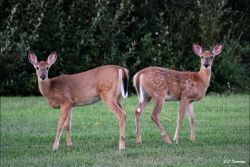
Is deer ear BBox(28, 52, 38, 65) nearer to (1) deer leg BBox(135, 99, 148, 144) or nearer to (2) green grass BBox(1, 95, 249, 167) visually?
(2) green grass BBox(1, 95, 249, 167)

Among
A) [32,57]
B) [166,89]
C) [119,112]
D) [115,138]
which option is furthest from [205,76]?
[32,57]

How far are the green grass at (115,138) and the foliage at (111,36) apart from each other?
2180 millimetres

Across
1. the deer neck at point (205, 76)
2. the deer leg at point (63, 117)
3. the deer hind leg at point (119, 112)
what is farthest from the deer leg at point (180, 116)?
the deer leg at point (63, 117)

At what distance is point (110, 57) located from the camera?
1986 cm

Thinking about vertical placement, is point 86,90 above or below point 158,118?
above

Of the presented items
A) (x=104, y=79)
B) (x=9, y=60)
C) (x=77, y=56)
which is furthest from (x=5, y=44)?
(x=104, y=79)

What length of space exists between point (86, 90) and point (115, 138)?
3.46 ft

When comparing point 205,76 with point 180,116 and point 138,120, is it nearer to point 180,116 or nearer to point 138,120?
point 180,116

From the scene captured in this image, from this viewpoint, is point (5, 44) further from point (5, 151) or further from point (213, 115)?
point (5, 151)

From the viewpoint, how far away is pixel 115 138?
12266 mm

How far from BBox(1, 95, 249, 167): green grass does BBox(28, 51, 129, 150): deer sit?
1.34ft

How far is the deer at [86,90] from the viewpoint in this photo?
37.4 feet

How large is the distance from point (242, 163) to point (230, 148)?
1261mm

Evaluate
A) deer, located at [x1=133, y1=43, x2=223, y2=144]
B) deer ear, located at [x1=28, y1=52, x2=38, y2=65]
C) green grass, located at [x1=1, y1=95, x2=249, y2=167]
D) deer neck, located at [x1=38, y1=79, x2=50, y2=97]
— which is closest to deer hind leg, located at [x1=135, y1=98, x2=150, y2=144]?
deer, located at [x1=133, y1=43, x2=223, y2=144]
